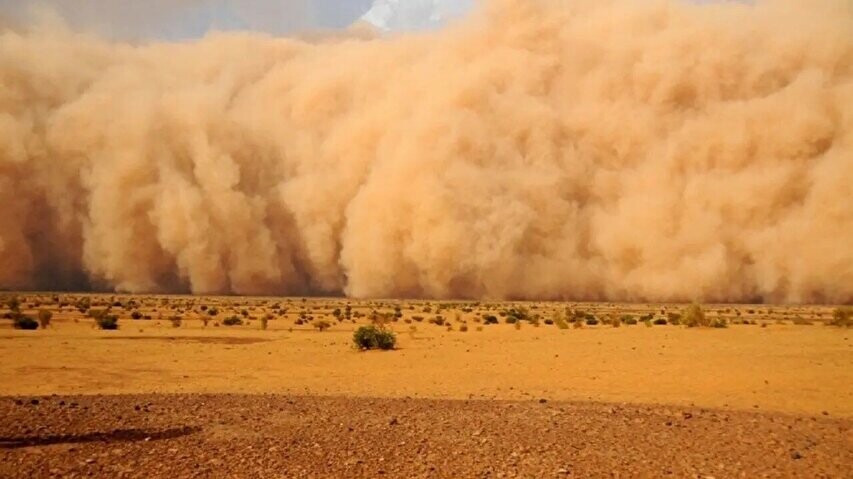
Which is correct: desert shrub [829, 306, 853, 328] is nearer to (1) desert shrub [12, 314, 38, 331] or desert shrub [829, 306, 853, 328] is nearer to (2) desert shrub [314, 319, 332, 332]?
(2) desert shrub [314, 319, 332, 332]

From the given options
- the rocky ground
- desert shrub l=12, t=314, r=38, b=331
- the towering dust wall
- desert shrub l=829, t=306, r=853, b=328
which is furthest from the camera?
the towering dust wall

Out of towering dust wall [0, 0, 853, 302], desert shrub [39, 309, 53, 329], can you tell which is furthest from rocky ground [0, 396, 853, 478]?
towering dust wall [0, 0, 853, 302]

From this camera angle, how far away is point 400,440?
644 cm

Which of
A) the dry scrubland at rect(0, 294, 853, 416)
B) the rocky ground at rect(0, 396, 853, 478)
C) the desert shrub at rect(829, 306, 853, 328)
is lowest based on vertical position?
the desert shrub at rect(829, 306, 853, 328)

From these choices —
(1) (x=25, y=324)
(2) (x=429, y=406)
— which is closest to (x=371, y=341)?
(2) (x=429, y=406)

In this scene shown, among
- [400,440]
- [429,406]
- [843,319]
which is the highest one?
[400,440]

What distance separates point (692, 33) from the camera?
46.5 m

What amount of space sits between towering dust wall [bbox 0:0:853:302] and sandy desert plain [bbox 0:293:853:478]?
2283 cm

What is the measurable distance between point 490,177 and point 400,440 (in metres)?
37.9

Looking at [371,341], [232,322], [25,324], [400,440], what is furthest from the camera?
[232,322]

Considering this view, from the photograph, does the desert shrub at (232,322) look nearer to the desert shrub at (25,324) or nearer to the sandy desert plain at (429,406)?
the sandy desert plain at (429,406)

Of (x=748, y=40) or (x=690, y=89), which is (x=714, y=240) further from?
(x=748, y=40)

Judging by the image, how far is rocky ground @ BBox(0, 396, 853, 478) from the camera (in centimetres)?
545

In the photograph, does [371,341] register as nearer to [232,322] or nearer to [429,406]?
[429,406]
